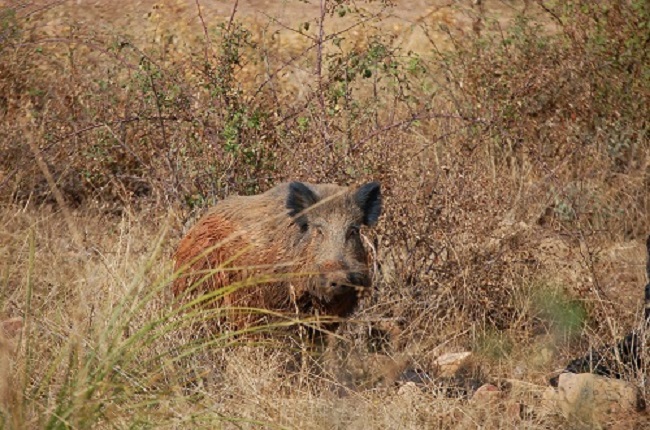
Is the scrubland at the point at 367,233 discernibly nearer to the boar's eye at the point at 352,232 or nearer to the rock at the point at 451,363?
the rock at the point at 451,363

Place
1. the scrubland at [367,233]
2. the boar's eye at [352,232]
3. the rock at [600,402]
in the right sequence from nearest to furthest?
the scrubland at [367,233], the rock at [600,402], the boar's eye at [352,232]

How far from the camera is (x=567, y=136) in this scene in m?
9.84

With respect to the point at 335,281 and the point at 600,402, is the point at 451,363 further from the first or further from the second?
the point at 600,402

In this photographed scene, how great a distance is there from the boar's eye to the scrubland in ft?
1.71

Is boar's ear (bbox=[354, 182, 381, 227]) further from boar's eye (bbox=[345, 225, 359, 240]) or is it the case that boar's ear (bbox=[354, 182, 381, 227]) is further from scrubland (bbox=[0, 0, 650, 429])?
scrubland (bbox=[0, 0, 650, 429])

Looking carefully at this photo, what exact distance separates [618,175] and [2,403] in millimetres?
6846

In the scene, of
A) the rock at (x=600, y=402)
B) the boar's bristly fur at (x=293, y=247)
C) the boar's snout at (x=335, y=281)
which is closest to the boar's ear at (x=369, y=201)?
the boar's bristly fur at (x=293, y=247)

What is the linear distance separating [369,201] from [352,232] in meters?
0.22

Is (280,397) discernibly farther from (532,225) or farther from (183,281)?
(532,225)

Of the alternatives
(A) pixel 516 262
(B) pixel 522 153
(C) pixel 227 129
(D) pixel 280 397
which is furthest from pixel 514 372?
(B) pixel 522 153

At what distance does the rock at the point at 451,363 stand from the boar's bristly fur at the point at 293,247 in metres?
0.63

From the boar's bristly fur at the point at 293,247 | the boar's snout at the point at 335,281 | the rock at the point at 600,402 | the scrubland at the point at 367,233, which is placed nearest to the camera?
the scrubland at the point at 367,233

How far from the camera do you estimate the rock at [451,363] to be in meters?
6.65

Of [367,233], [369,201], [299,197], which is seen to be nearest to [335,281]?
[299,197]
